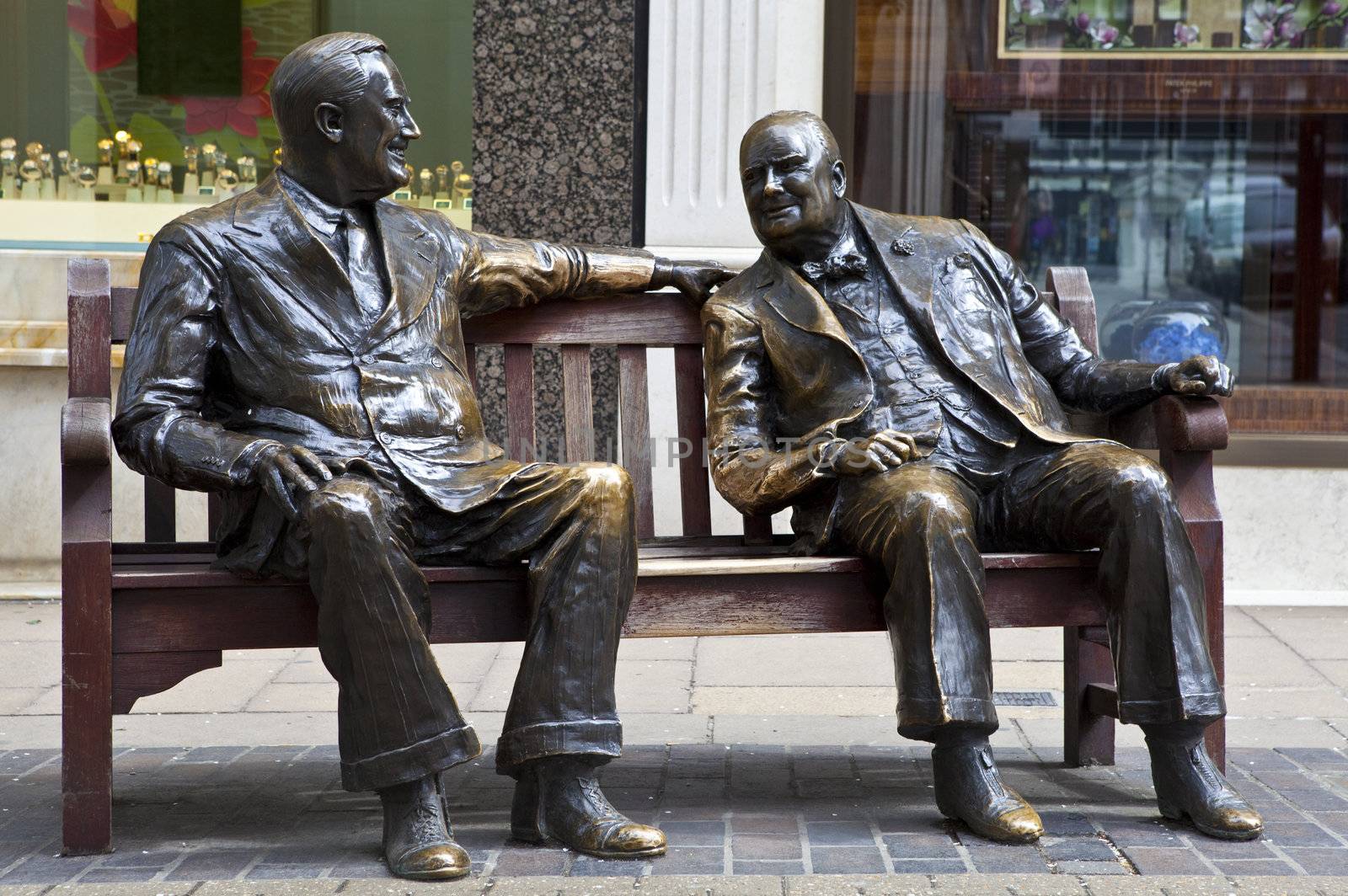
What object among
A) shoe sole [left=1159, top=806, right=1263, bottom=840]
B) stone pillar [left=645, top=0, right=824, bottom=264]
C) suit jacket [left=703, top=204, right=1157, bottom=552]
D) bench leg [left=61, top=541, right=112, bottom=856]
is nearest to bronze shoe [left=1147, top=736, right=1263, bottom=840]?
shoe sole [left=1159, top=806, right=1263, bottom=840]

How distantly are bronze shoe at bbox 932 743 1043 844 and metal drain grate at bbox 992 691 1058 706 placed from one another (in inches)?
54.2

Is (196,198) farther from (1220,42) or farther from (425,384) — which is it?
(1220,42)

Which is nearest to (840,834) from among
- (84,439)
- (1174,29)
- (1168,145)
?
(84,439)

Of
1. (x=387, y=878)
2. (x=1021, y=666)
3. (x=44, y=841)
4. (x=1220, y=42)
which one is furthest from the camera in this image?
(x=1220, y=42)

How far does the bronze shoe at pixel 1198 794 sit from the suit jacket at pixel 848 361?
75cm

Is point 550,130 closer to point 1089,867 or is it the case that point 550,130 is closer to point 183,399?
point 183,399

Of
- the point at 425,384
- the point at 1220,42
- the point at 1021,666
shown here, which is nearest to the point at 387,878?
the point at 425,384

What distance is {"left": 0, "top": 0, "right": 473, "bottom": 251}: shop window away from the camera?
680 centimetres

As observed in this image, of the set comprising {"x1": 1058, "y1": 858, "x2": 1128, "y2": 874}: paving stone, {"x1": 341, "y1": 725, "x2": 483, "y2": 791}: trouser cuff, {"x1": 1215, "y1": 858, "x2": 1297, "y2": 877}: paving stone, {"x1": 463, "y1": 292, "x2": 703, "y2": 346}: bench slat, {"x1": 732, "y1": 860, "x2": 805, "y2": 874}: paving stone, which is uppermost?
{"x1": 463, "y1": 292, "x2": 703, "y2": 346}: bench slat

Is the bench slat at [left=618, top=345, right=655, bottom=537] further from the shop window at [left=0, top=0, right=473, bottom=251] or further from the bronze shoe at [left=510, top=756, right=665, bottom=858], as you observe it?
the shop window at [left=0, top=0, right=473, bottom=251]

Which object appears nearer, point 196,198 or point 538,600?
point 538,600

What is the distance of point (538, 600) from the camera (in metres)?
3.17

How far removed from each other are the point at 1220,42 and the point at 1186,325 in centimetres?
116

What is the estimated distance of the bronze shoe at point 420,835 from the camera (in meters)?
2.98
